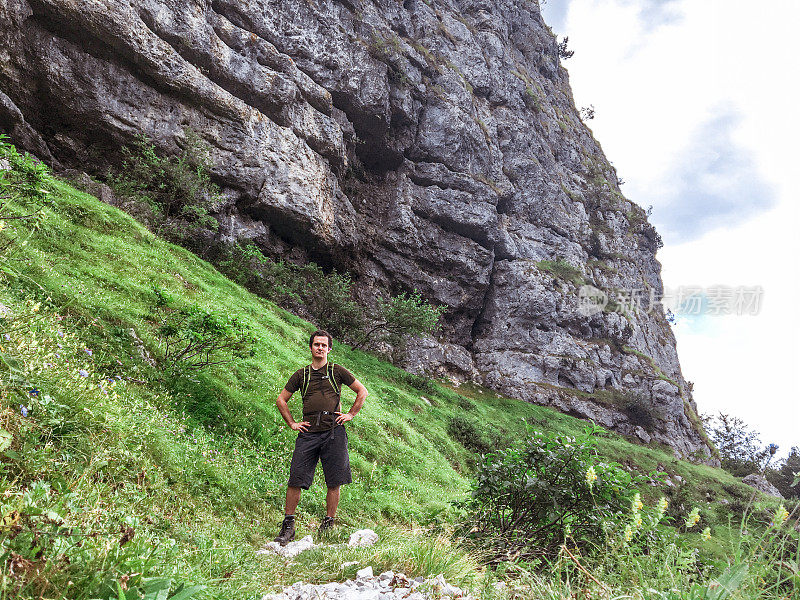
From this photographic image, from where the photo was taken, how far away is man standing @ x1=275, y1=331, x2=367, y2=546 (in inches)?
243

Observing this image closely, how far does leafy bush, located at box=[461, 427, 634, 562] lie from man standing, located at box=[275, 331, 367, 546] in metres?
2.11

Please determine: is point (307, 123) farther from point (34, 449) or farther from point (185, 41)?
point (34, 449)

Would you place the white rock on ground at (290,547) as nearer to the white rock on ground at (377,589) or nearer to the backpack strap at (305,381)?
the white rock on ground at (377,589)

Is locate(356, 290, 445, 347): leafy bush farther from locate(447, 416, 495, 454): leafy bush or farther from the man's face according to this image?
the man's face

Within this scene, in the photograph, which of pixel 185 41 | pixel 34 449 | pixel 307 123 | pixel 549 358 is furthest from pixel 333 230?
pixel 34 449

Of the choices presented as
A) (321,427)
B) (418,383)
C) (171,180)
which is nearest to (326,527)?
(321,427)

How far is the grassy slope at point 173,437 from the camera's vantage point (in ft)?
10.9

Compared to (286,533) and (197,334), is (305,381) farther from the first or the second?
(197,334)

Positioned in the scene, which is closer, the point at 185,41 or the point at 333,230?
the point at 185,41

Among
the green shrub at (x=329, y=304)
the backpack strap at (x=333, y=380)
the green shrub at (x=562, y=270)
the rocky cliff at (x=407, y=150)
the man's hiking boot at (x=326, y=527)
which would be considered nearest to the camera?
the man's hiking boot at (x=326, y=527)

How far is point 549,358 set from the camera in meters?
44.8

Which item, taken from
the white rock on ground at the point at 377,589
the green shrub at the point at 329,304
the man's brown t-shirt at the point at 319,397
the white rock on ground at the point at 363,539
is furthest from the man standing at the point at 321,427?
the green shrub at the point at 329,304

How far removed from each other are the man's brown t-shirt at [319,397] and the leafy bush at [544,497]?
251cm

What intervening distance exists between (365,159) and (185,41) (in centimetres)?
1919
